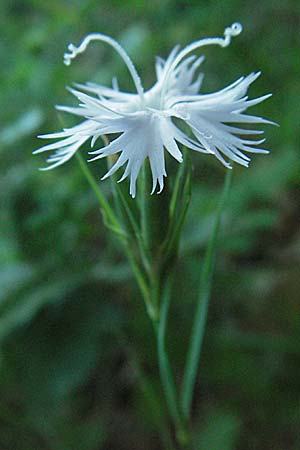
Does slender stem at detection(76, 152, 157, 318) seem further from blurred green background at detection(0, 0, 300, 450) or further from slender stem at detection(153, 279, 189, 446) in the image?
blurred green background at detection(0, 0, 300, 450)

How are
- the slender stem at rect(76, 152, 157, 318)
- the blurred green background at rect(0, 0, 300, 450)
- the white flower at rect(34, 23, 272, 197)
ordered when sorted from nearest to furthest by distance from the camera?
the white flower at rect(34, 23, 272, 197) → the slender stem at rect(76, 152, 157, 318) → the blurred green background at rect(0, 0, 300, 450)

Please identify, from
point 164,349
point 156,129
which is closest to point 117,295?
point 164,349

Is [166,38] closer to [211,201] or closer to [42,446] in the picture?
[211,201]

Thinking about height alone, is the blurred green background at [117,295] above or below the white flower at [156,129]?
below

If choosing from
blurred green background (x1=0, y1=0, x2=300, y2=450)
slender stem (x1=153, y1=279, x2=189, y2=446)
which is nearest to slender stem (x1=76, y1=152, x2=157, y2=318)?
slender stem (x1=153, y1=279, x2=189, y2=446)

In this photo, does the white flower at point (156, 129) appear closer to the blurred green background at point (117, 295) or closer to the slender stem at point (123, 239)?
the slender stem at point (123, 239)

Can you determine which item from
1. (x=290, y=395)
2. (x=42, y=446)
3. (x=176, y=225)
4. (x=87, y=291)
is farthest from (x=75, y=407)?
(x=176, y=225)

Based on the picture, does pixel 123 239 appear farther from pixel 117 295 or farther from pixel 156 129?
pixel 117 295

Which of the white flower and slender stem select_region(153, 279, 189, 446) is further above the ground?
the white flower

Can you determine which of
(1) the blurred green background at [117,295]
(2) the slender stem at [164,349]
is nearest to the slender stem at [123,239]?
(2) the slender stem at [164,349]
